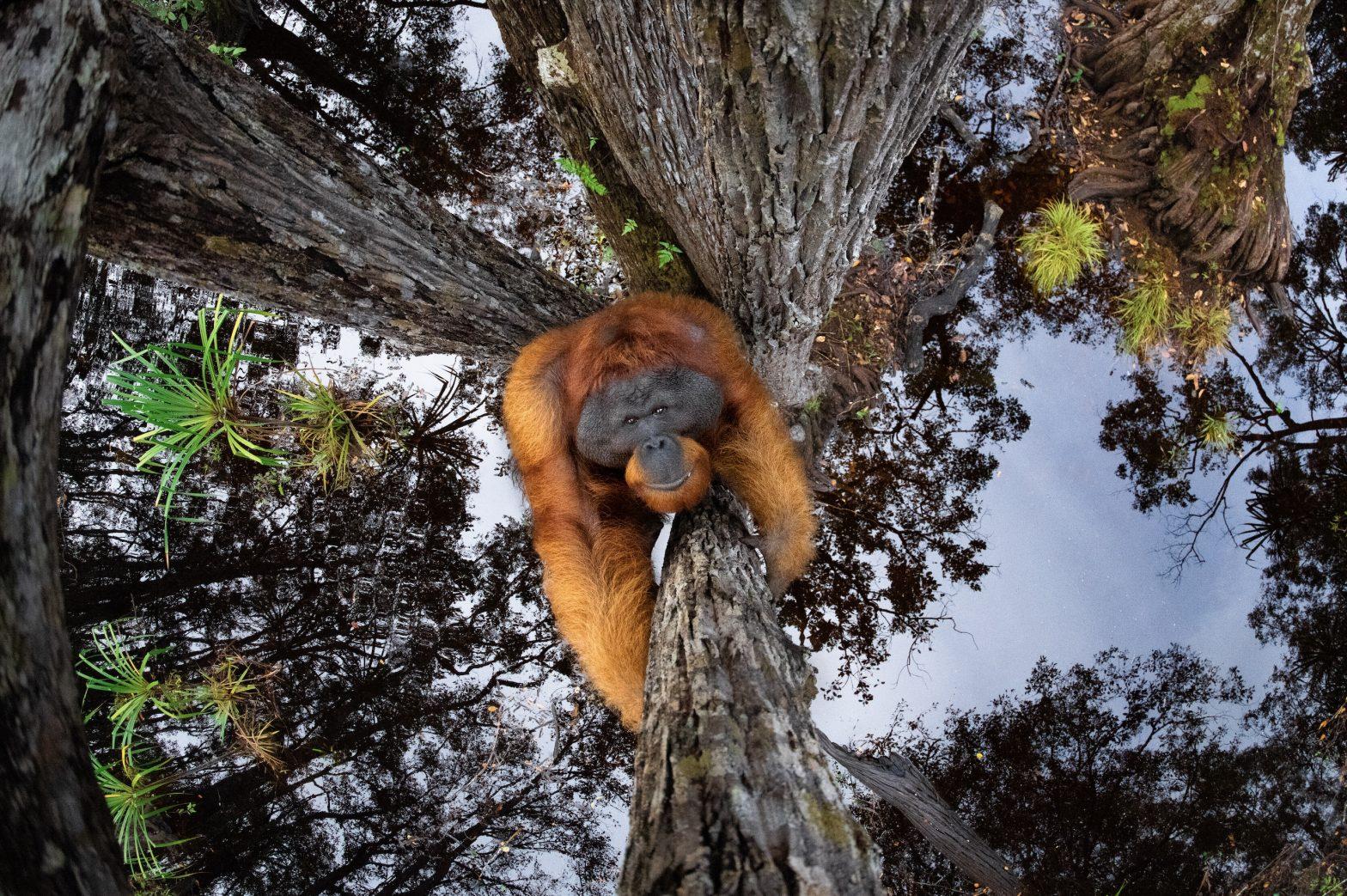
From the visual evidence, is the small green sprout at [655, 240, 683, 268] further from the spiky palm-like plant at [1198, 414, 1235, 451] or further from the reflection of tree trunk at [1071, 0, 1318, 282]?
the spiky palm-like plant at [1198, 414, 1235, 451]

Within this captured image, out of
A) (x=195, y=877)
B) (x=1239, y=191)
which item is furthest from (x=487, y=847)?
(x=1239, y=191)

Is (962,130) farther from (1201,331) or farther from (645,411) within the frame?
(645,411)

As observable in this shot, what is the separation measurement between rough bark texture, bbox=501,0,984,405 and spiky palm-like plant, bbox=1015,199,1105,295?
8.57 ft

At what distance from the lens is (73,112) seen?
Result: 5.67ft

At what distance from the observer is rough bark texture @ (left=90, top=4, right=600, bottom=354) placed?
7.03 feet

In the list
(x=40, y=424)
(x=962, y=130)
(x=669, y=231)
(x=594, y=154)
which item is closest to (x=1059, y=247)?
(x=962, y=130)

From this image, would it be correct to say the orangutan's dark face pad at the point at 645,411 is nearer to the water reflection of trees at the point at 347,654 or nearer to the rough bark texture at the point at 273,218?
the rough bark texture at the point at 273,218

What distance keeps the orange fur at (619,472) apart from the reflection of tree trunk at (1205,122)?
4.01 meters

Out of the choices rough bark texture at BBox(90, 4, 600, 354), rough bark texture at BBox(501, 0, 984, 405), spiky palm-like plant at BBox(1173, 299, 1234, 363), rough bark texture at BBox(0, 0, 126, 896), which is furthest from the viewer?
spiky palm-like plant at BBox(1173, 299, 1234, 363)

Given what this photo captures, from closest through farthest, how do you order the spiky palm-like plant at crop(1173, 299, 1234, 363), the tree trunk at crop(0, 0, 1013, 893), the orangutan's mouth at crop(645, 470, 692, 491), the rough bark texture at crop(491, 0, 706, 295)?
the tree trunk at crop(0, 0, 1013, 893), the orangutan's mouth at crop(645, 470, 692, 491), the rough bark texture at crop(491, 0, 706, 295), the spiky palm-like plant at crop(1173, 299, 1234, 363)

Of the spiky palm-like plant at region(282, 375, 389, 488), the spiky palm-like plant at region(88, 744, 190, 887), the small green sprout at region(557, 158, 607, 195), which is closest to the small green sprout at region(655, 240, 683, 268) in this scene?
the small green sprout at region(557, 158, 607, 195)

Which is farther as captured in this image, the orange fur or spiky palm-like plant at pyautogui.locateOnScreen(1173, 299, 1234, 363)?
spiky palm-like plant at pyautogui.locateOnScreen(1173, 299, 1234, 363)

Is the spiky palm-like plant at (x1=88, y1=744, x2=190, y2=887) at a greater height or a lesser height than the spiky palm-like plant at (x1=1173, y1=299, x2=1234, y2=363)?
lesser

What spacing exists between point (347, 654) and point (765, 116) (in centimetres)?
397
